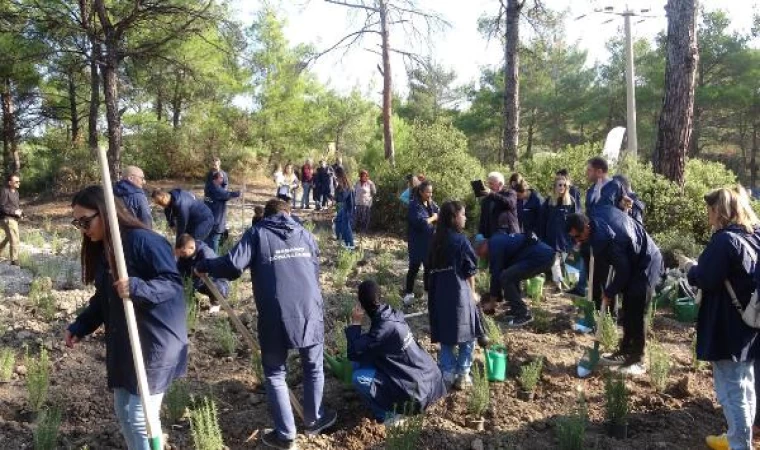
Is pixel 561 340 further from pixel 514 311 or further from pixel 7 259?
pixel 7 259

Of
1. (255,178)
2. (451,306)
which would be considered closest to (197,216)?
(451,306)

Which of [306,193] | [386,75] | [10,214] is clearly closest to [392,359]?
[10,214]

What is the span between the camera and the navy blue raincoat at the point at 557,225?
733cm

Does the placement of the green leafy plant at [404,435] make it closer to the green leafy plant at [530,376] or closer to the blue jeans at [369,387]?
the blue jeans at [369,387]

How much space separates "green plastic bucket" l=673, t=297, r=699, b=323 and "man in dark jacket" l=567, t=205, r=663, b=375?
5.96 ft

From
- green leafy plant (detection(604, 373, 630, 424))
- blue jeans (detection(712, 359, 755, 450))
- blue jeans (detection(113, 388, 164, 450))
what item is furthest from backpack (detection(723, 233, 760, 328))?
blue jeans (detection(113, 388, 164, 450))

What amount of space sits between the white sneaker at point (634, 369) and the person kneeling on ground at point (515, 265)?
54.1 inches

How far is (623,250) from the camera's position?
15.3 feet

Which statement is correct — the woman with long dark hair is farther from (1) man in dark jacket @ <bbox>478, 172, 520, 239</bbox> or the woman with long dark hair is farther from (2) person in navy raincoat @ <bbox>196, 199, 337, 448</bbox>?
(2) person in navy raincoat @ <bbox>196, 199, 337, 448</bbox>

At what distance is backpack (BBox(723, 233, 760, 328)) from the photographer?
3279 mm

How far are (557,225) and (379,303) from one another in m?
3.99

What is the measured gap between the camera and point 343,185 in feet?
36.4

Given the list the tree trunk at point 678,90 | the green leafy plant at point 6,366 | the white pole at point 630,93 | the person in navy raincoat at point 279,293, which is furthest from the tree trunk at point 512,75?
the green leafy plant at point 6,366

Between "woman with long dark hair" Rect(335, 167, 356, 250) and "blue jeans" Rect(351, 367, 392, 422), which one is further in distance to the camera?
"woman with long dark hair" Rect(335, 167, 356, 250)
